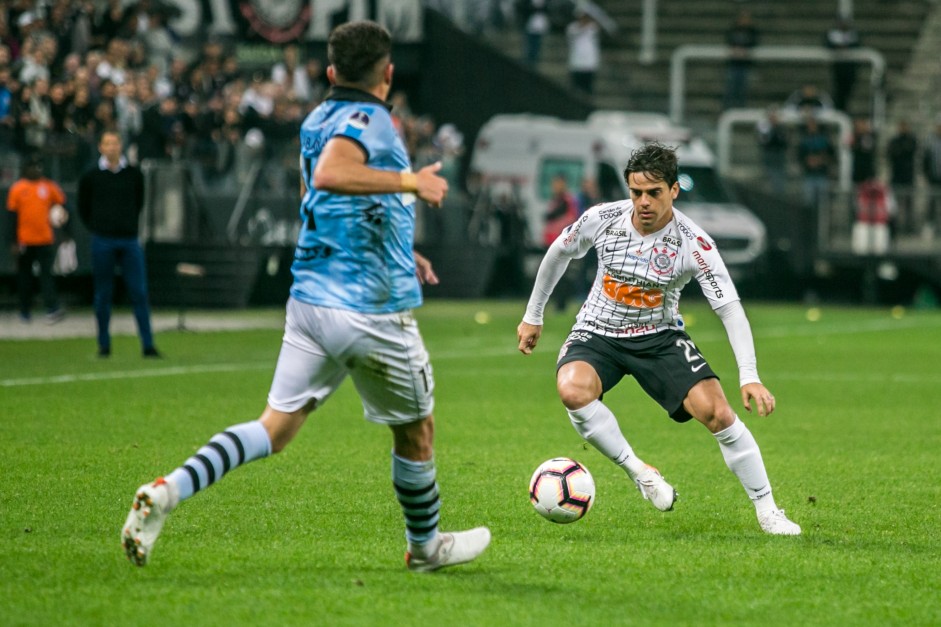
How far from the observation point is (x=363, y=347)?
20.0 feet

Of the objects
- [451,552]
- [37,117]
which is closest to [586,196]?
[37,117]

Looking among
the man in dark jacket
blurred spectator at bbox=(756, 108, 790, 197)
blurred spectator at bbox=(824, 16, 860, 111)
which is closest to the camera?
the man in dark jacket

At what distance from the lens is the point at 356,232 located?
6.18m

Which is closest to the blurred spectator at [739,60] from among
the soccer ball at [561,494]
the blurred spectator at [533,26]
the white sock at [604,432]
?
the blurred spectator at [533,26]

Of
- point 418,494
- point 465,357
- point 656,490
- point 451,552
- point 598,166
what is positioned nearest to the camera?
point 418,494

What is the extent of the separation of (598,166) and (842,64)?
23.6ft

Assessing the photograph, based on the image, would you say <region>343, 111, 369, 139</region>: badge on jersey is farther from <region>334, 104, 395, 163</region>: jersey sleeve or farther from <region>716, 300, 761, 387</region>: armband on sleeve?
<region>716, 300, 761, 387</region>: armband on sleeve

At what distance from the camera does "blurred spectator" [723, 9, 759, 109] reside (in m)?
33.8

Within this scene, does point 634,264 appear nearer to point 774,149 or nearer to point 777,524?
point 777,524

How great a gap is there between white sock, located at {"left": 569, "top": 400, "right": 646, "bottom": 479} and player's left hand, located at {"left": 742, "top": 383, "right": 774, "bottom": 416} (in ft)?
2.67

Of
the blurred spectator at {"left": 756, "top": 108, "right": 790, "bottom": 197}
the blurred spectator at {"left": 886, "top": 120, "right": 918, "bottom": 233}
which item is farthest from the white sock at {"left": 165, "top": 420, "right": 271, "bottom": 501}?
the blurred spectator at {"left": 756, "top": 108, "right": 790, "bottom": 197}

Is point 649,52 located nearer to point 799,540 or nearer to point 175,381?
point 175,381

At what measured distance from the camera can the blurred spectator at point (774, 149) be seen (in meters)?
31.6

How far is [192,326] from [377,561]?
15.4m
